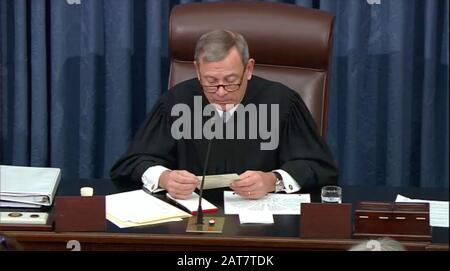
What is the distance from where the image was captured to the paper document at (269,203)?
3.01 m

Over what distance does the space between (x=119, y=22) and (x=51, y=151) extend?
2.55ft

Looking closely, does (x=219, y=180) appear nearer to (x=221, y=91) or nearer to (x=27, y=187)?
(x=221, y=91)

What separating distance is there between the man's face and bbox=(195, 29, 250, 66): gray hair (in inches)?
0.6

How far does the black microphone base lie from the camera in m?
2.81

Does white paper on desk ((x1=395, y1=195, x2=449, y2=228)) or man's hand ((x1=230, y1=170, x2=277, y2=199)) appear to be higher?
man's hand ((x1=230, y1=170, x2=277, y2=199))

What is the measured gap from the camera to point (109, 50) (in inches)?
182

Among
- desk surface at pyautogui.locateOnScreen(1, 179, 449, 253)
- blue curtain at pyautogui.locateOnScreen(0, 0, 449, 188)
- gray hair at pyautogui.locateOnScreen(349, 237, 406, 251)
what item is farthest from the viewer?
blue curtain at pyautogui.locateOnScreen(0, 0, 449, 188)

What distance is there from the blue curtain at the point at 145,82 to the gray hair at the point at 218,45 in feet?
3.97

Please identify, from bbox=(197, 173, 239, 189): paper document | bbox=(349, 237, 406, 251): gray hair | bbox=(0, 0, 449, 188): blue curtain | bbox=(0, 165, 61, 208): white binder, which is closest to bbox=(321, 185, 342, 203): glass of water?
bbox=(197, 173, 239, 189): paper document

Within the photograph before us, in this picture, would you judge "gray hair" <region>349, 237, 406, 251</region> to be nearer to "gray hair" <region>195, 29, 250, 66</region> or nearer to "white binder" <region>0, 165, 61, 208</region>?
"white binder" <region>0, 165, 61, 208</region>

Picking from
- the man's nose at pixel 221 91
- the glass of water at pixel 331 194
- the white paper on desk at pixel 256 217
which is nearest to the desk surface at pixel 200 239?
the white paper on desk at pixel 256 217
